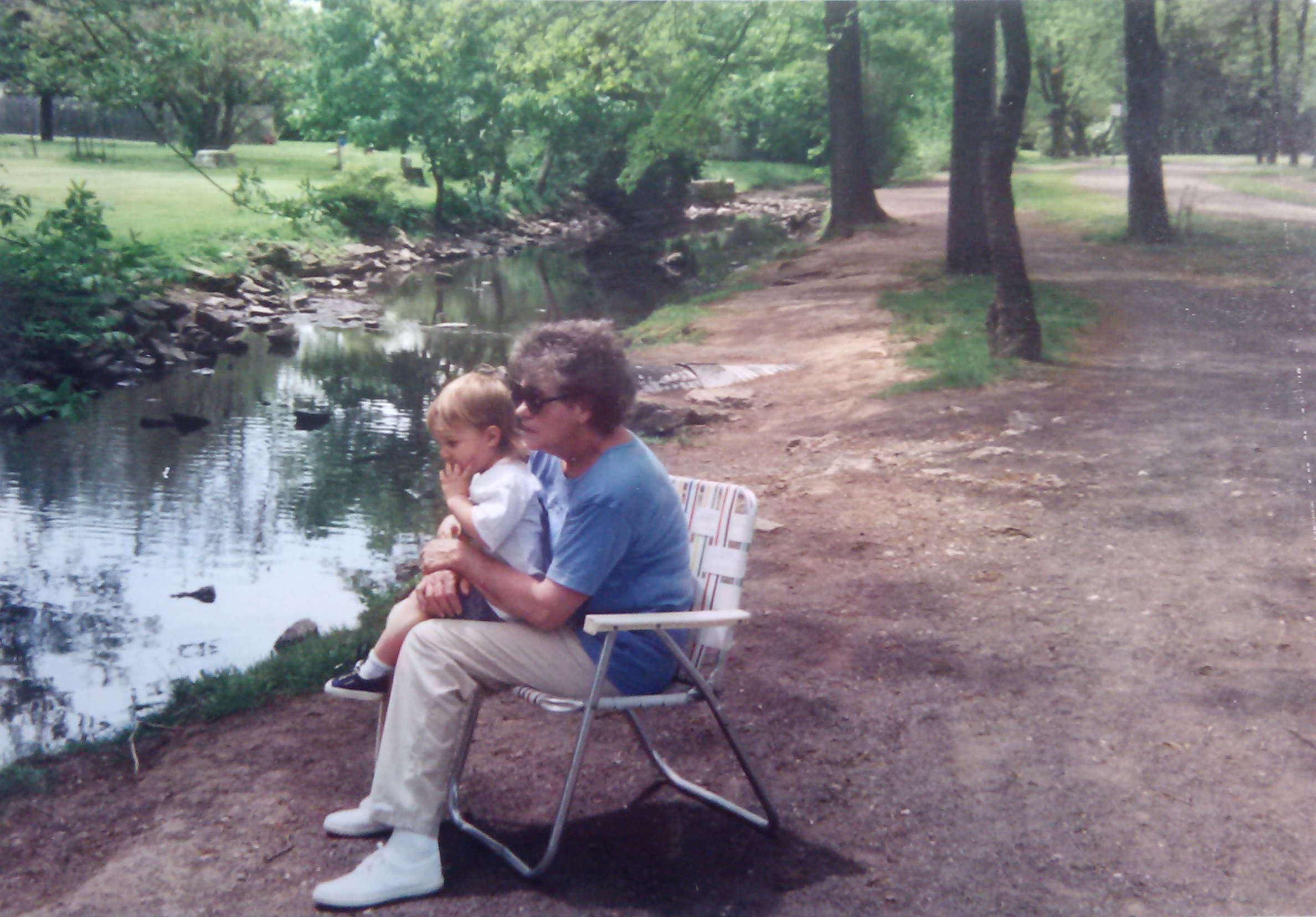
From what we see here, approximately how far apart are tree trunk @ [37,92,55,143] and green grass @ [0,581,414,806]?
12.5ft

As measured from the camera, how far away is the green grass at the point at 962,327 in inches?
287

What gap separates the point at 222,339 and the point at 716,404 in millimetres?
5381

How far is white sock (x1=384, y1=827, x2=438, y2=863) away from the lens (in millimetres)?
2404

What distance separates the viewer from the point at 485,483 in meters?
2.54

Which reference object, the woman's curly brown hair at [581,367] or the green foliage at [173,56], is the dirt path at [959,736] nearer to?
the woman's curly brown hair at [581,367]

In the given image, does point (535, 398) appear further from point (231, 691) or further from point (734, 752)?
point (231, 691)

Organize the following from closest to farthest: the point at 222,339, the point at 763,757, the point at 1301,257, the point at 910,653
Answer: the point at 763,757
the point at 910,653
the point at 1301,257
the point at 222,339

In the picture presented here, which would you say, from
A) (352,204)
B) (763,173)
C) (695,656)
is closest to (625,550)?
(695,656)

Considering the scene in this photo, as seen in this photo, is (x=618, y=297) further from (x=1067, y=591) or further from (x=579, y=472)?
(x=579, y=472)

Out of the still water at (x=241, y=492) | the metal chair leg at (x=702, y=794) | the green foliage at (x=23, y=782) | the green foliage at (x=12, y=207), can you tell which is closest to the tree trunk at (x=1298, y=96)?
the metal chair leg at (x=702, y=794)

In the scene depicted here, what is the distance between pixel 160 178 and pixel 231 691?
539 cm

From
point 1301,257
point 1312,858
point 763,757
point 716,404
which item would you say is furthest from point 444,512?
point 1312,858

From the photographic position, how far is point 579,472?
2.56 meters

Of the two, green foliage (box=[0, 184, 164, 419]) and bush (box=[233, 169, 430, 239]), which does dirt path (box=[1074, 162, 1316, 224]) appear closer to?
bush (box=[233, 169, 430, 239])
